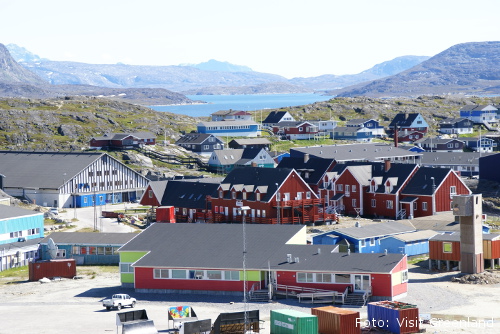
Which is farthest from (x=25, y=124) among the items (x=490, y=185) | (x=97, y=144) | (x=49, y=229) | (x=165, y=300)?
(x=165, y=300)

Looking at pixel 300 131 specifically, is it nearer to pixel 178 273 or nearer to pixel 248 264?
pixel 178 273

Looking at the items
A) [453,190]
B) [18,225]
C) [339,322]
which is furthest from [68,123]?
[339,322]

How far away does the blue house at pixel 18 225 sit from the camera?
72.2m

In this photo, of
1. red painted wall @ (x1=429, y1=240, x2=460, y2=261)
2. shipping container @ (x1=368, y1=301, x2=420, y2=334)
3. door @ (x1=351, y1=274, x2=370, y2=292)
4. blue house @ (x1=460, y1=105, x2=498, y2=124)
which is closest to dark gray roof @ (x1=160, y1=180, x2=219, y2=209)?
red painted wall @ (x1=429, y1=240, x2=460, y2=261)

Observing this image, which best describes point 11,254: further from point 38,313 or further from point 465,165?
point 465,165

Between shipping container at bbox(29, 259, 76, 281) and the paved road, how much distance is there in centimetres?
1877

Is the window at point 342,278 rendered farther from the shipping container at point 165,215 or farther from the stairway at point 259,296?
the shipping container at point 165,215

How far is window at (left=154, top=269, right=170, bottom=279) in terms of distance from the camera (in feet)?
184

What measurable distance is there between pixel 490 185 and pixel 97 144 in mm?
64700

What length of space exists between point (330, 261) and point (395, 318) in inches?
388

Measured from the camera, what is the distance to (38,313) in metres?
50.7

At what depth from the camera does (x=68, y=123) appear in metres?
160

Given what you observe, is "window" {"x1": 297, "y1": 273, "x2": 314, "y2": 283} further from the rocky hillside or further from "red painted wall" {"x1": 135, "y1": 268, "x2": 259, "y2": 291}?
the rocky hillside

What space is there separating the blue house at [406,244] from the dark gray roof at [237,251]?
35.4 ft
